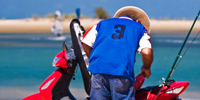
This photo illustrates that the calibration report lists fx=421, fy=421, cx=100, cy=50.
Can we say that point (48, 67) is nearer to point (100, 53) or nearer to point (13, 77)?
point (13, 77)

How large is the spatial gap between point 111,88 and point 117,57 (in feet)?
0.92

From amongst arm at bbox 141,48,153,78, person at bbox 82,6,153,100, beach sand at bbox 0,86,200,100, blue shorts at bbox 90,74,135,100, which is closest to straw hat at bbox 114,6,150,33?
person at bbox 82,6,153,100

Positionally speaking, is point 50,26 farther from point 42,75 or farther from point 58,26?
point 42,75

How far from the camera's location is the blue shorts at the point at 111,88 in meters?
3.70

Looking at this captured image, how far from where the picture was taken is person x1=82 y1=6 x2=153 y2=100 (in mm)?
3699

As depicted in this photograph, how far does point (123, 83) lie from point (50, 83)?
45.7 inches

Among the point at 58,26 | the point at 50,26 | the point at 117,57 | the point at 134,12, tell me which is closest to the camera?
the point at 117,57

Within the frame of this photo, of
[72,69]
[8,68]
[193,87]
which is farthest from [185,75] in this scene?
[72,69]

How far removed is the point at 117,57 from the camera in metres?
3.71

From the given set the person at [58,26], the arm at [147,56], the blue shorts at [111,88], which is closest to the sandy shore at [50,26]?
the person at [58,26]

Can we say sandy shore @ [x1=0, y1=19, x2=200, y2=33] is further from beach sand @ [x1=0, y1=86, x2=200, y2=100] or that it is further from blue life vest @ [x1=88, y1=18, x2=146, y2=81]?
blue life vest @ [x1=88, y1=18, x2=146, y2=81]

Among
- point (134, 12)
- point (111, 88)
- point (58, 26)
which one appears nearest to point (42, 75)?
point (134, 12)

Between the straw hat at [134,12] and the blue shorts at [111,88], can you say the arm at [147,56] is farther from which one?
the straw hat at [134,12]

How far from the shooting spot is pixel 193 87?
27.7ft
